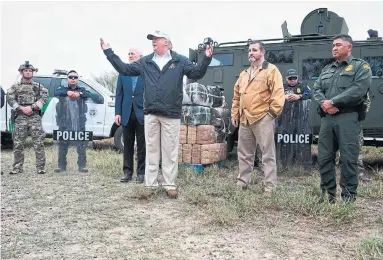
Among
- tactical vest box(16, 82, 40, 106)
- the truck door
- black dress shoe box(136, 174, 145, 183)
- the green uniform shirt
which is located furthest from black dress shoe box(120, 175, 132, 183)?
the truck door

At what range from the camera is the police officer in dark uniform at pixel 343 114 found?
354 centimetres

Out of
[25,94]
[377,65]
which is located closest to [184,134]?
[25,94]

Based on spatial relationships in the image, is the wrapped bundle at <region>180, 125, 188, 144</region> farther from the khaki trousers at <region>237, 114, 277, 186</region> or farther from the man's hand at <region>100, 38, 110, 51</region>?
the man's hand at <region>100, 38, 110, 51</region>

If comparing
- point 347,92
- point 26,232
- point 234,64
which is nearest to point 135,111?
point 26,232

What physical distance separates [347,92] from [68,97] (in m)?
4.21

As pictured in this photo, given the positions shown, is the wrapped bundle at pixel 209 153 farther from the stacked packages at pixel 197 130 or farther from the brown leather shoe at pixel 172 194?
the brown leather shoe at pixel 172 194

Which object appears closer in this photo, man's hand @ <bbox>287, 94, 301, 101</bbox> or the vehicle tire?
man's hand @ <bbox>287, 94, 301, 101</bbox>

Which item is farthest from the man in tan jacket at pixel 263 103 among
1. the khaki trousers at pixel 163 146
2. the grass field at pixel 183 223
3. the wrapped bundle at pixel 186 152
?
the wrapped bundle at pixel 186 152

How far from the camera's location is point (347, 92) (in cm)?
350

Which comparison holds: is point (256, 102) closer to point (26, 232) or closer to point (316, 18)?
point (26, 232)

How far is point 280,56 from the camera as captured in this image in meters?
6.96

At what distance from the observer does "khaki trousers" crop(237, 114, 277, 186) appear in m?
4.24

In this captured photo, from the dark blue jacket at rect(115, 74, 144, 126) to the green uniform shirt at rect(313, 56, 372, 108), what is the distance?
7.41ft

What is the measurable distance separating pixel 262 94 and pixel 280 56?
302cm
